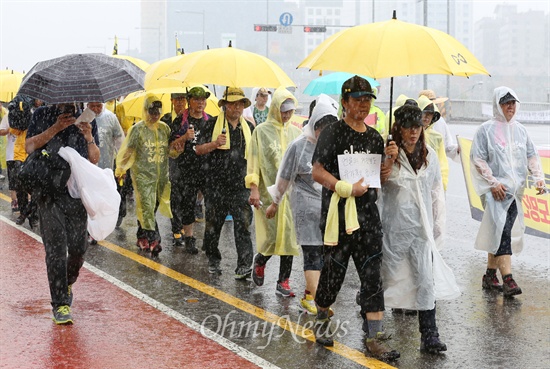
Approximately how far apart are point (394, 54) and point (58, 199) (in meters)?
2.75

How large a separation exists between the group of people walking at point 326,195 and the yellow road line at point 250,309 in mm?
111

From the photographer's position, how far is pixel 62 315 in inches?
264

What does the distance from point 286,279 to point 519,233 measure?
7.75 feet

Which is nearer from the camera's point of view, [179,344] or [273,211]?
[179,344]

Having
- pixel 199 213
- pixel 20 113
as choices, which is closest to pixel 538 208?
pixel 199 213

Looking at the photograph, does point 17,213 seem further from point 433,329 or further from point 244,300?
point 433,329

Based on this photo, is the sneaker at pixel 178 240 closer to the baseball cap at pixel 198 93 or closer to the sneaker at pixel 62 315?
the baseball cap at pixel 198 93

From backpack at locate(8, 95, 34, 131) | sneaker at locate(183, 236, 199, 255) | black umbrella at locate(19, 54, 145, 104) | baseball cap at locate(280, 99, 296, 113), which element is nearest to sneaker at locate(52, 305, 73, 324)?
black umbrella at locate(19, 54, 145, 104)

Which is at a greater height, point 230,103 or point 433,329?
point 230,103

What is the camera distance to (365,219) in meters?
6.00

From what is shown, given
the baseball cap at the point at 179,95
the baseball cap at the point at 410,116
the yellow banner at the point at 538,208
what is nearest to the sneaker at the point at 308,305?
the baseball cap at the point at 410,116

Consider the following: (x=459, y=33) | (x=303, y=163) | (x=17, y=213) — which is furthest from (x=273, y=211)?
(x=459, y=33)

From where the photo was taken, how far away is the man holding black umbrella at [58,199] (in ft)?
21.8

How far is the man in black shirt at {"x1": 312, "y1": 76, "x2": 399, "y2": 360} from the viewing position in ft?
19.5
